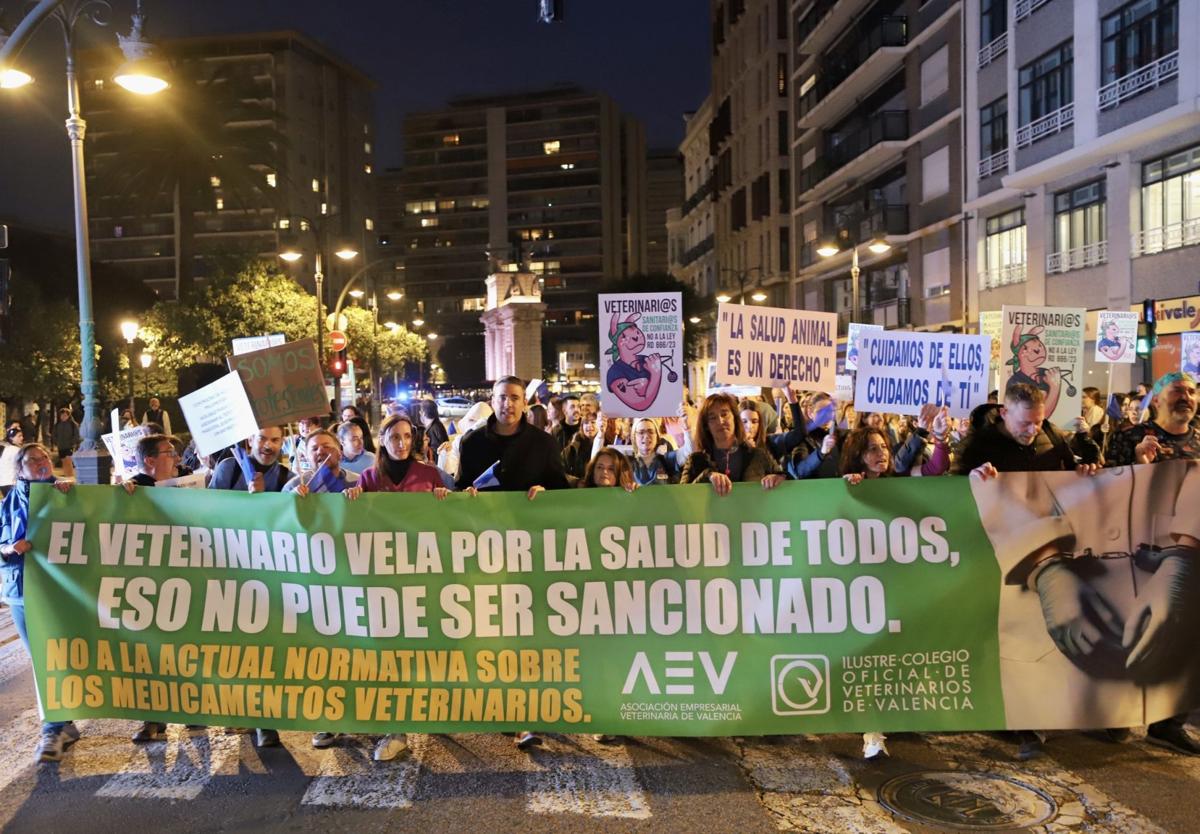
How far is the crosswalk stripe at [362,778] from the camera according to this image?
16.9ft

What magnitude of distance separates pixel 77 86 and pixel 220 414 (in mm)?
9382

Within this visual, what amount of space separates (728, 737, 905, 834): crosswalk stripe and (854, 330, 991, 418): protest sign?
303 cm

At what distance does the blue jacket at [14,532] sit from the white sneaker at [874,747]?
4542 millimetres

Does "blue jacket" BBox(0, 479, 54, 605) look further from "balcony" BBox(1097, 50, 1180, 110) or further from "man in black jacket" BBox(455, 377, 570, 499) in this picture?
"balcony" BBox(1097, 50, 1180, 110)

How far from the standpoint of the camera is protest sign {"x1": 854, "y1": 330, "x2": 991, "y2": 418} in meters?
8.05

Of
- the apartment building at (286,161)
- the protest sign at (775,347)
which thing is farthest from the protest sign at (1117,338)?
the apartment building at (286,161)

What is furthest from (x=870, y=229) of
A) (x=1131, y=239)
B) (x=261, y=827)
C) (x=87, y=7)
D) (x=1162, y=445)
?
(x=261, y=827)

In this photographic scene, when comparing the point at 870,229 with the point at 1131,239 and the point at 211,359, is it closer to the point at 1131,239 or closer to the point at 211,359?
the point at 1131,239

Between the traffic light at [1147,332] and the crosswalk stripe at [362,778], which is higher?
the traffic light at [1147,332]

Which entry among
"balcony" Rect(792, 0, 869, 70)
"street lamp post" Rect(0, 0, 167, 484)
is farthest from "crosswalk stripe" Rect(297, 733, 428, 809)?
"balcony" Rect(792, 0, 869, 70)

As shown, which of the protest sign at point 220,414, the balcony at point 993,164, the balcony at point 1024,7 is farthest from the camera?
the balcony at point 993,164

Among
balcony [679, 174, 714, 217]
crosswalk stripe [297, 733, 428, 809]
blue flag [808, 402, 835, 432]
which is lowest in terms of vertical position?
crosswalk stripe [297, 733, 428, 809]

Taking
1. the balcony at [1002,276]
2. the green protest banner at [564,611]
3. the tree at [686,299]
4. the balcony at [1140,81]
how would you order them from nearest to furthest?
the green protest banner at [564,611], the balcony at [1140,81], the balcony at [1002,276], the tree at [686,299]

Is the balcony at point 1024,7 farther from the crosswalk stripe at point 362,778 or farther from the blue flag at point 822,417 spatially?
the crosswalk stripe at point 362,778
